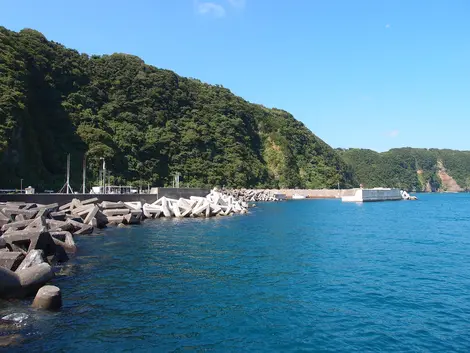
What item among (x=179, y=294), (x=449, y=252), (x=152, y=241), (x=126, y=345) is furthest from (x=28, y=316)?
(x=449, y=252)

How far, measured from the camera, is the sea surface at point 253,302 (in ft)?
29.6

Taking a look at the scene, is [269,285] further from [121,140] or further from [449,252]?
[121,140]

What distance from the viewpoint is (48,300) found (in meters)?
10.6

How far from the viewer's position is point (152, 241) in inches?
961

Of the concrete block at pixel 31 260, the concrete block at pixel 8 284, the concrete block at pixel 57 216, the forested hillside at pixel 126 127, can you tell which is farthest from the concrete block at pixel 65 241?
the forested hillside at pixel 126 127

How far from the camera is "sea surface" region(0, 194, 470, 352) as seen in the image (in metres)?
9.01

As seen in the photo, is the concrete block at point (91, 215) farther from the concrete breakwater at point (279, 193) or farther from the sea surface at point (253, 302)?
the concrete breakwater at point (279, 193)

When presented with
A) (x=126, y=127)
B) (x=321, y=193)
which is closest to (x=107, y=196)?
(x=126, y=127)

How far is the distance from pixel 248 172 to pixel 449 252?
3558 inches

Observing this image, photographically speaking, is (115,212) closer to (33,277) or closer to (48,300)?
(33,277)

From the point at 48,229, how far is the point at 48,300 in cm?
1200

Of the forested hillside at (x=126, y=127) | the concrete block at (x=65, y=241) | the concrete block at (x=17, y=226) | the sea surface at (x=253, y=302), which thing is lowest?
the sea surface at (x=253, y=302)

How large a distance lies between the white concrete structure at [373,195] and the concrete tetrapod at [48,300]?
95.5m

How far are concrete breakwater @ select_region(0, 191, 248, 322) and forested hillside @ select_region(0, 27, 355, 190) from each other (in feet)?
75.3
